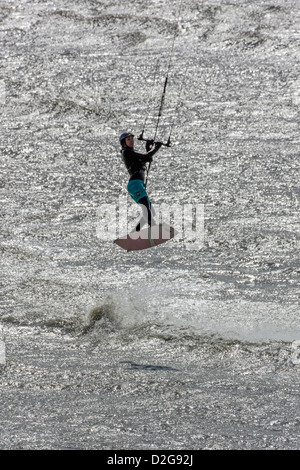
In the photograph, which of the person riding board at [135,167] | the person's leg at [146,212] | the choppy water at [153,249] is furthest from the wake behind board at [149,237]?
the choppy water at [153,249]

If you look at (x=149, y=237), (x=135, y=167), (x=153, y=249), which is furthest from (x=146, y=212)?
(x=153, y=249)

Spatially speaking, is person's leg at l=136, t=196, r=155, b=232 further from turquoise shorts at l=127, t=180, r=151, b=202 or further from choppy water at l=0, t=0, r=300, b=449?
choppy water at l=0, t=0, r=300, b=449

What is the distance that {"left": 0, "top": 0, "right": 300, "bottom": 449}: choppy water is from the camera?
1146cm

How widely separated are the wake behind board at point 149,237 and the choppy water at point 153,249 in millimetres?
1545

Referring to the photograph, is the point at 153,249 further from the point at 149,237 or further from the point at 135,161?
the point at 135,161

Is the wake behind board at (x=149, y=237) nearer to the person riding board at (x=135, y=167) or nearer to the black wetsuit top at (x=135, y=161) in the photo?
the person riding board at (x=135, y=167)

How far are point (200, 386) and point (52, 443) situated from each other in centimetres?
268

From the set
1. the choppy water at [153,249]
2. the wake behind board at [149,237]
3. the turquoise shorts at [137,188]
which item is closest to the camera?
the choppy water at [153,249]

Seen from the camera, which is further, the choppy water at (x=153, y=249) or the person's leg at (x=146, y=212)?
the person's leg at (x=146, y=212)

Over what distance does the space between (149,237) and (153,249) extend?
3.81 m

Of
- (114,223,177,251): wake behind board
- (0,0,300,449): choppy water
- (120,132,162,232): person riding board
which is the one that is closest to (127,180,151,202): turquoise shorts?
(120,132,162,232): person riding board

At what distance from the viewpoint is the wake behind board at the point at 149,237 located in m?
14.0
